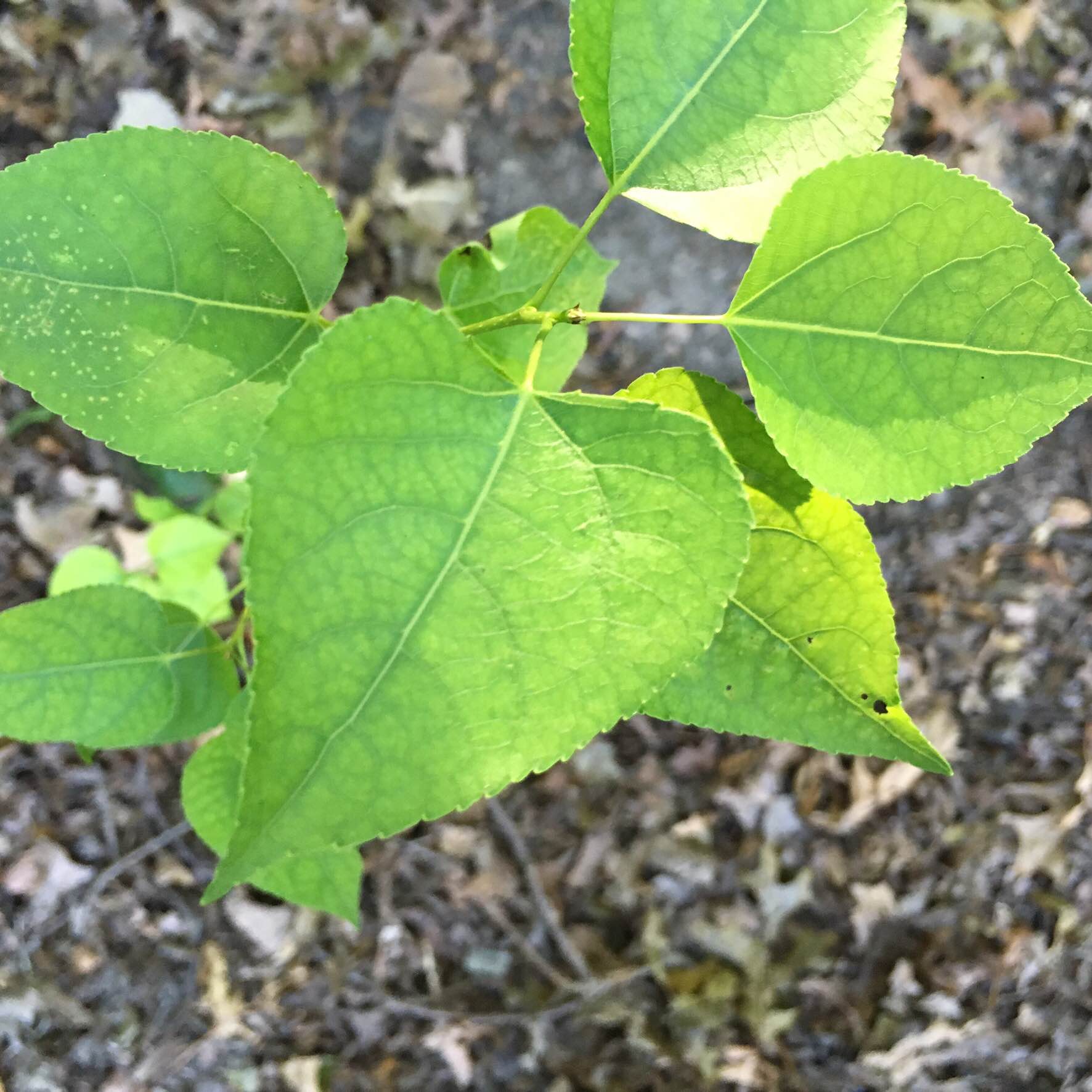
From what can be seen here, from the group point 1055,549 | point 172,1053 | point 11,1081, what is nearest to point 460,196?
point 1055,549

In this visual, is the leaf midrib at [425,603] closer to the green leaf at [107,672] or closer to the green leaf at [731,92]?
the green leaf at [731,92]

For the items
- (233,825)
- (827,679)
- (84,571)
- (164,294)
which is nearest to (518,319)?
(164,294)

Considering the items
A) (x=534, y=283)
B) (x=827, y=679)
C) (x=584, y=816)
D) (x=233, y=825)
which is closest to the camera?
(x=827, y=679)

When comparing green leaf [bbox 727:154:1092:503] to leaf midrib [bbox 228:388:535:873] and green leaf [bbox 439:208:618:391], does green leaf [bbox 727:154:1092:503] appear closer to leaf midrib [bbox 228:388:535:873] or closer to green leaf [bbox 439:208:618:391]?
leaf midrib [bbox 228:388:535:873]

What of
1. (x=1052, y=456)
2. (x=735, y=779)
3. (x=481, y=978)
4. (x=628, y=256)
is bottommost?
(x=481, y=978)

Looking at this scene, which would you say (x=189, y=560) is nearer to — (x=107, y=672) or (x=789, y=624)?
(x=107, y=672)

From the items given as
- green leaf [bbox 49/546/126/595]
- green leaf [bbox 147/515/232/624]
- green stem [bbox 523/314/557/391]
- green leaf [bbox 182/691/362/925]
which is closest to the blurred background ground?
green leaf [bbox 49/546/126/595]

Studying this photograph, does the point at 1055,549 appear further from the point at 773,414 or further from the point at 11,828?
the point at 11,828
